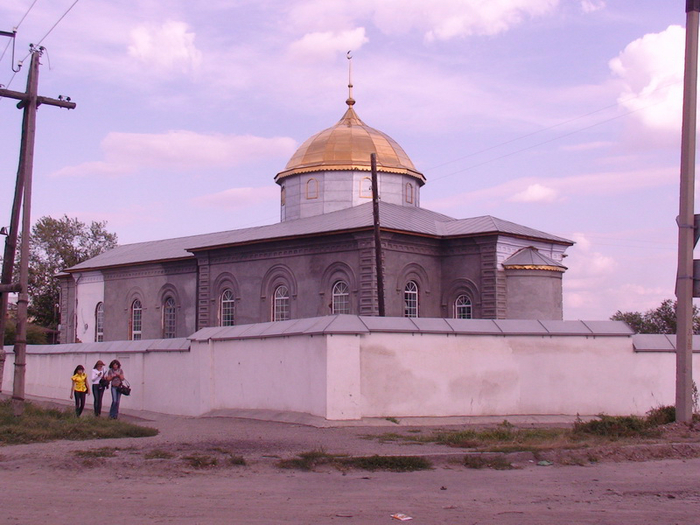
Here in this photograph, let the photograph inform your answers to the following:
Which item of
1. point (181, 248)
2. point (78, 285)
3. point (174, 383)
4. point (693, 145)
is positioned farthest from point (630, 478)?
point (78, 285)

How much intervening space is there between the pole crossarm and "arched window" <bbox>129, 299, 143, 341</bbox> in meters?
22.3

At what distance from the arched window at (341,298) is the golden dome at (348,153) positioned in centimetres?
688

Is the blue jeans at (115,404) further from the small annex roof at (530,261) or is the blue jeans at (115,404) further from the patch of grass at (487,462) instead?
the small annex roof at (530,261)

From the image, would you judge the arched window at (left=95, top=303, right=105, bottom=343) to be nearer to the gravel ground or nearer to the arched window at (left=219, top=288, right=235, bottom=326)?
the arched window at (left=219, top=288, right=235, bottom=326)

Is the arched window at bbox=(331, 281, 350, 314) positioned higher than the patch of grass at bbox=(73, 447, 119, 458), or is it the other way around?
the arched window at bbox=(331, 281, 350, 314)

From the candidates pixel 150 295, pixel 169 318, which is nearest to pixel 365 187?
pixel 169 318

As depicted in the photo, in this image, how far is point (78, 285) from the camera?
4316 centimetres

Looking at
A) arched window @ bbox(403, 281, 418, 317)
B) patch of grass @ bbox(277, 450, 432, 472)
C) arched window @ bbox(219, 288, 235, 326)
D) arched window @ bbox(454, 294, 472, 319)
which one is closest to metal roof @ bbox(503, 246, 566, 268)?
arched window @ bbox(454, 294, 472, 319)

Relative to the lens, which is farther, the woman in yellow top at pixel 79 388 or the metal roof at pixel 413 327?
the woman in yellow top at pixel 79 388


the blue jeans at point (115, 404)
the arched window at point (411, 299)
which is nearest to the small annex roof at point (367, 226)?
the arched window at point (411, 299)

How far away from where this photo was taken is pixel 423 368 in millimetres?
16547

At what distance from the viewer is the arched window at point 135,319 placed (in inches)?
1574

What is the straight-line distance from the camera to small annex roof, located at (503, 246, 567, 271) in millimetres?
29016

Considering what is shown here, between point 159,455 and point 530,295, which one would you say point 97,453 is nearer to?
point 159,455
